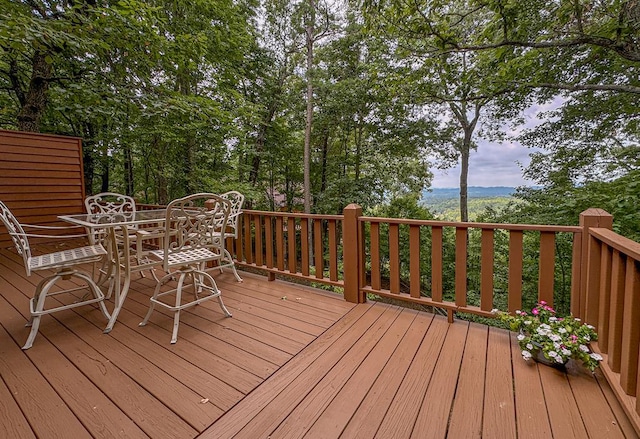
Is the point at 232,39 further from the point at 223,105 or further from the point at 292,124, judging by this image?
the point at 292,124

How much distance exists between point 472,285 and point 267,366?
21.8ft

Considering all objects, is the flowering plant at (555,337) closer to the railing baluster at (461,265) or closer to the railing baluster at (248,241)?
the railing baluster at (461,265)

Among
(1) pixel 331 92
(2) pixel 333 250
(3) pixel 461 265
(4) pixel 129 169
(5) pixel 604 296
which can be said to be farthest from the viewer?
(1) pixel 331 92

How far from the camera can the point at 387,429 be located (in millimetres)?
1199

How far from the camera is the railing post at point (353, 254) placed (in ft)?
8.23

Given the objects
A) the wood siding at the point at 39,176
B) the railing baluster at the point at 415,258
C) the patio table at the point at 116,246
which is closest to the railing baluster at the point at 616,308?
the railing baluster at the point at 415,258

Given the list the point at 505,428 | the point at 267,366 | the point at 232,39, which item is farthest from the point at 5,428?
the point at 232,39

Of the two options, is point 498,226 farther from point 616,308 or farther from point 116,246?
point 116,246

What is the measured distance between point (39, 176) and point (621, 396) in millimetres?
6739

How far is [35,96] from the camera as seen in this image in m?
4.49

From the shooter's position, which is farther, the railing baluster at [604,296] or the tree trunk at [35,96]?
the tree trunk at [35,96]

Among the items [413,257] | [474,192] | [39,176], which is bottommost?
[413,257]

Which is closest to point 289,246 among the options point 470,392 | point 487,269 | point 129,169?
point 487,269

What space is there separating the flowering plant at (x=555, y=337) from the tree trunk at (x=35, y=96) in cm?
693
